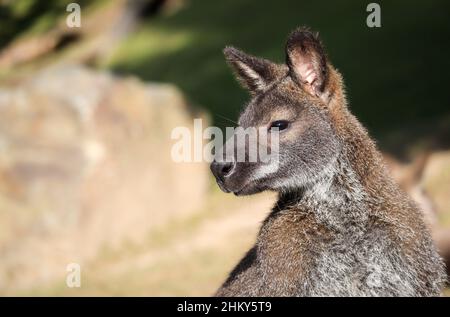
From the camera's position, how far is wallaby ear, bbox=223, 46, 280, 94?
7.74 meters

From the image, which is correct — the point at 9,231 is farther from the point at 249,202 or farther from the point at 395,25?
the point at 395,25

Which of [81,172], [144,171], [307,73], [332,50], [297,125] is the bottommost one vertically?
[297,125]

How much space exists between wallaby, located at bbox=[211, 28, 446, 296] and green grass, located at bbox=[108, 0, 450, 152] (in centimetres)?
1169

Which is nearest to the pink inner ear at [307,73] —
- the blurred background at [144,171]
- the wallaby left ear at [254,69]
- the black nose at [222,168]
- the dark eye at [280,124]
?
the wallaby left ear at [254,69]

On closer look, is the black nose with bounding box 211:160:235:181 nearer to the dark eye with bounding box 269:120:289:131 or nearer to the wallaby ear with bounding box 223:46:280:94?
the dark eye with bounding box 269:120:289:131

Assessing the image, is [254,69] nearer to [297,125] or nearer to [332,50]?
[297,125]

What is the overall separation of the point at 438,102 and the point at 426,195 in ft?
20.5

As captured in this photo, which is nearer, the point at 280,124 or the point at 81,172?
the point at 280,124

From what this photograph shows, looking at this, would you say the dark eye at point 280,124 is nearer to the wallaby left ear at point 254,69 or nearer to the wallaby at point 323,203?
the wallaby at point 323,203

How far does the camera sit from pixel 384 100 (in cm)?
2200

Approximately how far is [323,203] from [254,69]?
49.3 inches

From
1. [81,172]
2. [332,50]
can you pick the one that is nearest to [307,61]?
[81,172]

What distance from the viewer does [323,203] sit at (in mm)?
7363

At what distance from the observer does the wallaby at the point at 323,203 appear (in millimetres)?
7125
